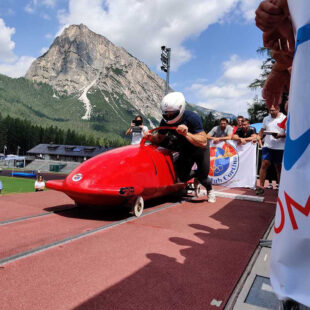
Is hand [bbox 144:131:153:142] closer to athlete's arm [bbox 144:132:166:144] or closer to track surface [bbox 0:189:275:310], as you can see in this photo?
athlete's arm [bbox 144:132:166:144]

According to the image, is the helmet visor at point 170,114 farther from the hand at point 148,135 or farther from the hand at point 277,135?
the hand at point 277,135

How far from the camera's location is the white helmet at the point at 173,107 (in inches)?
176

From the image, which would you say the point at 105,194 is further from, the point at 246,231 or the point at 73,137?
the point at 73,137

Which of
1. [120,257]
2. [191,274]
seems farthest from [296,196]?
[120,257]

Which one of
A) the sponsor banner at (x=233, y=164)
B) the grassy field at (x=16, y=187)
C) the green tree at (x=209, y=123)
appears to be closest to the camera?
the sponsor banner at (x=233, y=164)

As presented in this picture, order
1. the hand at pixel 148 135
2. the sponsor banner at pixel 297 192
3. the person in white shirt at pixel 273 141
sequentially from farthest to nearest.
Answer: the person in white shirt at pixel 273 141 → the hand at pixel 148 135 → the sponsor banner at pixel 297 192

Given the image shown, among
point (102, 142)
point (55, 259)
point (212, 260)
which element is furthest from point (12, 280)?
point (102, 142)

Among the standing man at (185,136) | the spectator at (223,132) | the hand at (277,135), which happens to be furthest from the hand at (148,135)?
the hand at (277,135)

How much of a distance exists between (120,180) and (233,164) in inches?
146

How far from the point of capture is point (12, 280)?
6.07ft

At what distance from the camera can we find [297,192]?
3.40 feet

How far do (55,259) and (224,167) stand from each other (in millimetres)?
5067

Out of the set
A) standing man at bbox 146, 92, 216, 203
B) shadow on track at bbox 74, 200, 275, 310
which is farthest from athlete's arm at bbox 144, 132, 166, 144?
shadow on track at bbox 74, 200, 275, 310

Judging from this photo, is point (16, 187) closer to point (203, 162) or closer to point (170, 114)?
point (203, 162)
